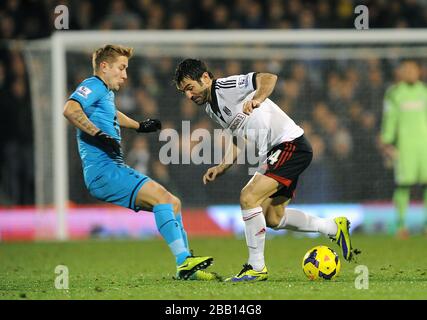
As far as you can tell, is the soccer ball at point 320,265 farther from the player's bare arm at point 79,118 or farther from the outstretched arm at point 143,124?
the player's bare arm at point 79,118

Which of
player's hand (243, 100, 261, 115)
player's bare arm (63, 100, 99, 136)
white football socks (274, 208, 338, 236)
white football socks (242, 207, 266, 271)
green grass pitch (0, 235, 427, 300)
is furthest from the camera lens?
white football socks (274, 208, 338, 236)

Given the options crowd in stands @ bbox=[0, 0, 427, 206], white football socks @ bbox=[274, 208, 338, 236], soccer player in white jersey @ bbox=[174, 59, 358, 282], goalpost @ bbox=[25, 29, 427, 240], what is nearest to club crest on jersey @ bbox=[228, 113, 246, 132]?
soccer player in white jersey @ bbox=[174, 59, 358, 282]

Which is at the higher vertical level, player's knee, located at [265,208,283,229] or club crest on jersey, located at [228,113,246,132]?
club crest on jersey, located at [228,113,246,132]

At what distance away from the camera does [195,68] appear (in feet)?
26.5

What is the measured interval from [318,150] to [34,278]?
7.21 meters

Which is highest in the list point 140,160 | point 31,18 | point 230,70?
point 31,18

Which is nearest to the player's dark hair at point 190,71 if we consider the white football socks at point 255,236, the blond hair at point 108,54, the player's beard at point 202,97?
the player's beard at point 202,97

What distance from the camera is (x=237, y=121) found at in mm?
8242

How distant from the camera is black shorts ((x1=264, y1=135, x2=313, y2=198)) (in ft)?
26.7

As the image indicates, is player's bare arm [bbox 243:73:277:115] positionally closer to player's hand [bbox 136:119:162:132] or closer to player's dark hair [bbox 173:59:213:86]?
player's dark hair [bbox 173:59:213:86]

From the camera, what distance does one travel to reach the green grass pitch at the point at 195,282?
7043 mm
